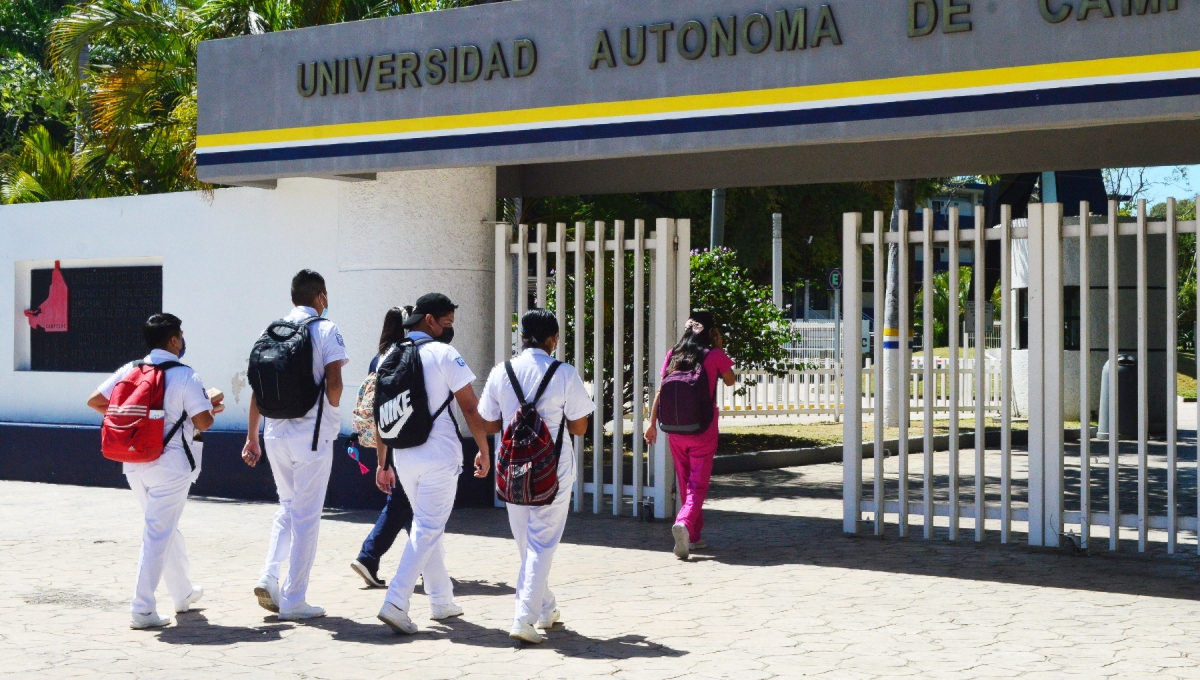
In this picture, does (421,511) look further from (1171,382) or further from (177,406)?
(1171,382)

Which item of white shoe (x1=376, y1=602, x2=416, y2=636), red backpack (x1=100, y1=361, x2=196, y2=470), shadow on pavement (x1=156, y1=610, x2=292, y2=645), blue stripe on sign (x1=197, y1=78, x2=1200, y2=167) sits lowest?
shadow on pavement (x1=156, y1=610, x2=292, y2=645)

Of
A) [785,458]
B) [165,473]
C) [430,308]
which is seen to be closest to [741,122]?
[430,308]

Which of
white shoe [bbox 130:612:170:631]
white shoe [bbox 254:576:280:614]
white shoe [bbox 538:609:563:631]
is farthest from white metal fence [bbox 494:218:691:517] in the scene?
white shoe [bbox 130:612:170:631]

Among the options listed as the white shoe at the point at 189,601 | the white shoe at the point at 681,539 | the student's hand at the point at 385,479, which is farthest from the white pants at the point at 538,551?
the white shoe at the point at 681,539

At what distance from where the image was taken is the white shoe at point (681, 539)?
28.3 ft

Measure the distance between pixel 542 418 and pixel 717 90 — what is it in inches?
135

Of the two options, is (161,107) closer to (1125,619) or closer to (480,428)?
(480,428)

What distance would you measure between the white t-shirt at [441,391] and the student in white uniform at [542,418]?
0.17m

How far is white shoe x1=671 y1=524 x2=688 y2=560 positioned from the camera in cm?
864

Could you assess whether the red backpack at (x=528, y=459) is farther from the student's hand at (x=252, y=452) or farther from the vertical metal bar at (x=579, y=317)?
the vertical metal bar at (x=579, y=317)

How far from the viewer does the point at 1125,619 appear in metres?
6.89

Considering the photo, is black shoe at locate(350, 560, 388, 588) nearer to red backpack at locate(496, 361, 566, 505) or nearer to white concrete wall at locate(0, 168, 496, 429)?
red backpack at locate(496, 361, 566, 505)

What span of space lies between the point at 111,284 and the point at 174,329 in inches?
250

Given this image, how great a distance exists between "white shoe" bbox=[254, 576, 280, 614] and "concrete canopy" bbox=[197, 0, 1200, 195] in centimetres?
383
